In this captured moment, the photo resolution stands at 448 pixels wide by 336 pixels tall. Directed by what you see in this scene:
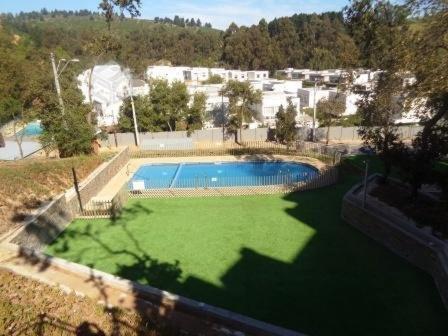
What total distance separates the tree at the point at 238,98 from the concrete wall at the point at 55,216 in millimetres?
14804

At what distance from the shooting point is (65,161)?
22.5 m

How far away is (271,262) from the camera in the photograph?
47.4 ft

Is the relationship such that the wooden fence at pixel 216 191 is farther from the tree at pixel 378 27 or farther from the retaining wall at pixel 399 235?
the tree at pixel 378 27

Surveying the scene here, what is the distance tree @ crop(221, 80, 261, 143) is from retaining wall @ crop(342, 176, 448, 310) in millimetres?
18030

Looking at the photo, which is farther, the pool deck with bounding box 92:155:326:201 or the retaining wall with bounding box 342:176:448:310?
the pool deck with bounding box 92:155:326:201

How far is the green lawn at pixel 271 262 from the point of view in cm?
1145

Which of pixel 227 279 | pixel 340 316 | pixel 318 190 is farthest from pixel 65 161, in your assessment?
pixel 340 316

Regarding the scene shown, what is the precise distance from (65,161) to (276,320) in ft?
54.8

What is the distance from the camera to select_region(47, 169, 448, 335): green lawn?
1145 cm

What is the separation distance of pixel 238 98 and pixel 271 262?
2317 cm

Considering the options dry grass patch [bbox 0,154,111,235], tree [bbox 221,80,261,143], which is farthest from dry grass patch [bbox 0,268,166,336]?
tree [bbox 221,80,261,143]

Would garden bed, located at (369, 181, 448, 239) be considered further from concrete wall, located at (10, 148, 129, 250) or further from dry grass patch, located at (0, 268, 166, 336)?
concrete wall, located at (10, 148, 129, 250)

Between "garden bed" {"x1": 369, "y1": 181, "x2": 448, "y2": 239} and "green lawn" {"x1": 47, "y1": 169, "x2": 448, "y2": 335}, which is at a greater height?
"garden bed" {"x1": 369, "y1": 181, "x2": 448, "y2": 239}

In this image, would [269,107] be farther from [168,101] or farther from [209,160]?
[209,160]
